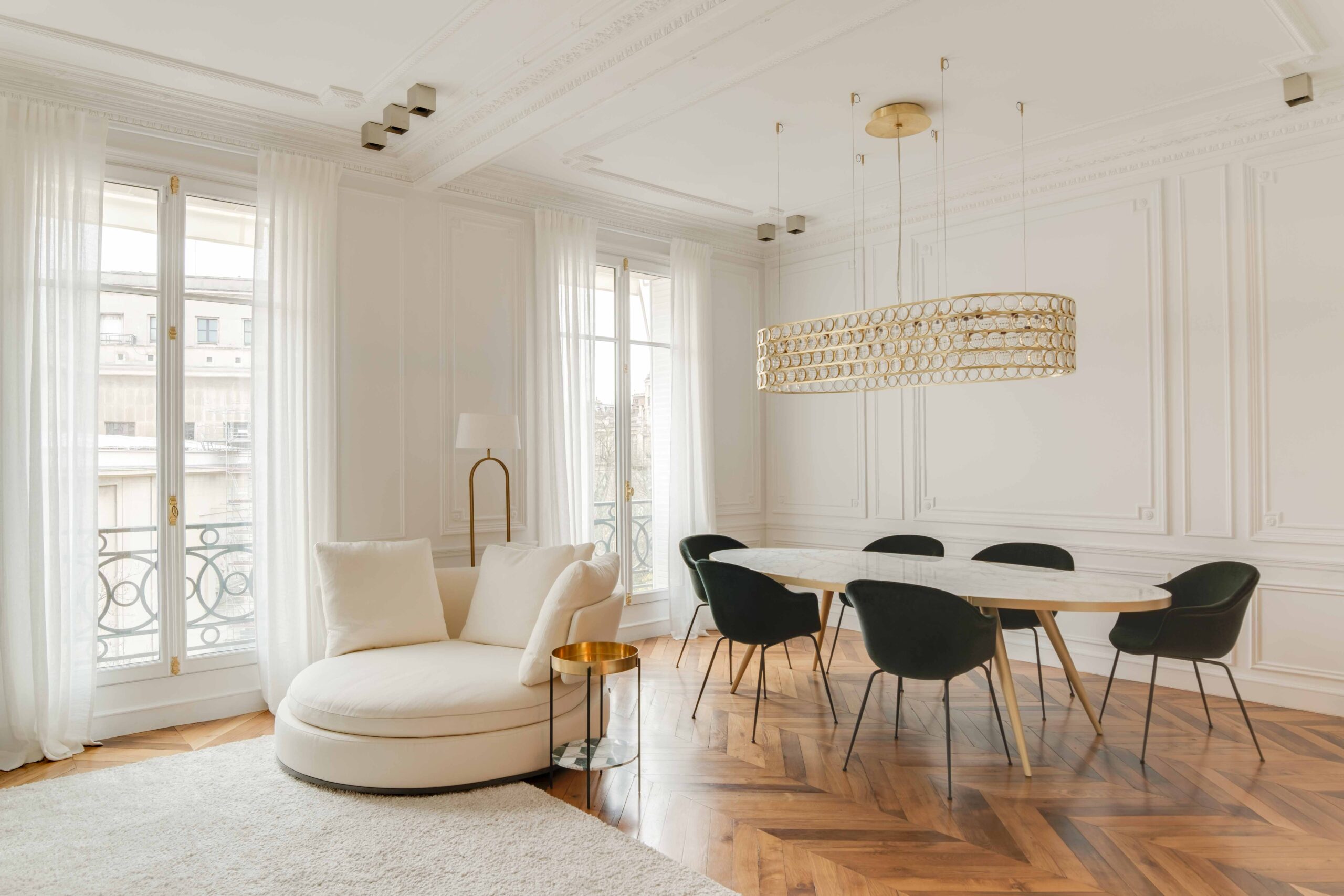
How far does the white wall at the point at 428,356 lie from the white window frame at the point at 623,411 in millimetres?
804

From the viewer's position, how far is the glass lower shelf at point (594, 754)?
324 cm

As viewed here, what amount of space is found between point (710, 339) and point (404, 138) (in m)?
2.72

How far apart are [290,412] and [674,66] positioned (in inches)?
101

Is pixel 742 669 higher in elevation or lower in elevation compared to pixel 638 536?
lower

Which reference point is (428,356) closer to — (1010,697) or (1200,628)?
(1010,697)

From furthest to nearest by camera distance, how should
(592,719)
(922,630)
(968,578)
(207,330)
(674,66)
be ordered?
(207,330)
(968,578)
(592,719)
(674,66)
(922,630)

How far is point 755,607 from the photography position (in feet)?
13.3

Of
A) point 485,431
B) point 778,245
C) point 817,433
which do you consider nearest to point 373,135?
point 485,431

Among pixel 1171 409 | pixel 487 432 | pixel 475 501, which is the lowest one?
pixel 475 501

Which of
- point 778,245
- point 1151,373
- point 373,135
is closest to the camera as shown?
point 373,135

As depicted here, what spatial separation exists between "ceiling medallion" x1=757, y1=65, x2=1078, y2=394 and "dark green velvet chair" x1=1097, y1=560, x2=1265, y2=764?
1.19m

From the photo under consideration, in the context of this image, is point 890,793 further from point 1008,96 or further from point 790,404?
point 790,404

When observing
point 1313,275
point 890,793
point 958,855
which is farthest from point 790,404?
point 958,855

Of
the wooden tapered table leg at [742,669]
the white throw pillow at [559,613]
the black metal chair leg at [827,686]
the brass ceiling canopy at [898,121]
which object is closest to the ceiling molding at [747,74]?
the brass ceiling canopy at [898,121]
